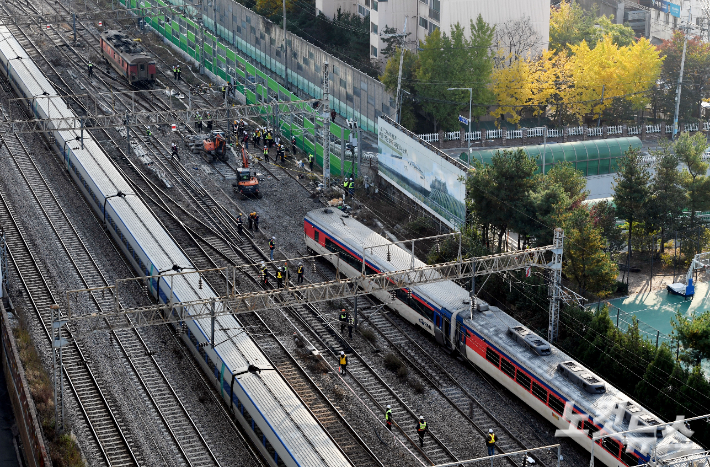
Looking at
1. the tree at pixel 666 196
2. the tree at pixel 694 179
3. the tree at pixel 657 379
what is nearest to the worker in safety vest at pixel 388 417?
the tree at pixel 657 379

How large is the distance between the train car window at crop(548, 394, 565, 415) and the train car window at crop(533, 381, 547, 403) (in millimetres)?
404

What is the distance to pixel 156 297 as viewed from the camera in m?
55.0

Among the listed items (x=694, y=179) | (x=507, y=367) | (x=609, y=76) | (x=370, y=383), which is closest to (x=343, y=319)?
(x=370, y=383)

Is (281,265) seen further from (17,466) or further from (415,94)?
(415,94)

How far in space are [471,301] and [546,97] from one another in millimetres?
38890

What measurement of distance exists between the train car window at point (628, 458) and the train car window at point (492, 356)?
29.7 ft

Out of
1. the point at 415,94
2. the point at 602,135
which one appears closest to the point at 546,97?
the point at 602,135

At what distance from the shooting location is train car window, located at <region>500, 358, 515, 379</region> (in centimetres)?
4632

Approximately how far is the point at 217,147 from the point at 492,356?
37.3 metres

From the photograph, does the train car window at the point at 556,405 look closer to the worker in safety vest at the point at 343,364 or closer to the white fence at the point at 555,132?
the worker in safety vest at the point at 343,364

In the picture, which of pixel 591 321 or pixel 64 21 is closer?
pixel 591 321

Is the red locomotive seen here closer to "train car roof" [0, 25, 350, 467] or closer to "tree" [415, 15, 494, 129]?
"train car roof" [0, 25, 350, 467]

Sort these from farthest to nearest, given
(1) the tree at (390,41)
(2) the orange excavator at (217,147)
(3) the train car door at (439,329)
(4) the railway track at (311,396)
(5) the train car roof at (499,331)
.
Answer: (1) the tree at (390,41), (2) the orange excavator at (217,147), (3) the train car door at (439,329), (4) the railway track at (311,396), (5) the train car roof at (499,331)

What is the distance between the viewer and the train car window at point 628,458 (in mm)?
39031
